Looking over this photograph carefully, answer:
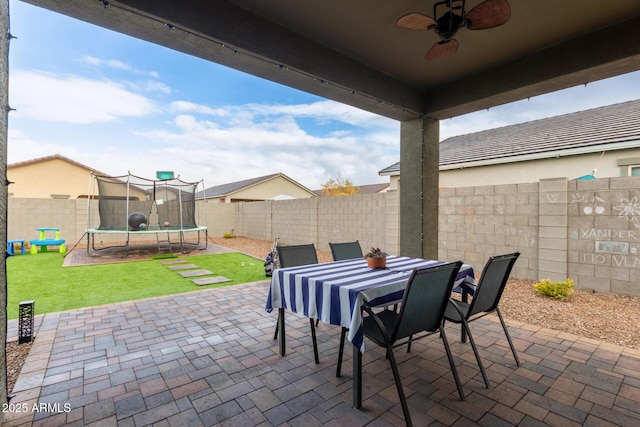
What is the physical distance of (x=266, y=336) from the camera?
2.75 meters

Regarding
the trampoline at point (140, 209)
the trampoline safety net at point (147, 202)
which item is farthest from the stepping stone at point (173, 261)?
the trampoline safety net at point (147, 202)

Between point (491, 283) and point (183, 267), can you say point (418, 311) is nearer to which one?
point (491, 283)

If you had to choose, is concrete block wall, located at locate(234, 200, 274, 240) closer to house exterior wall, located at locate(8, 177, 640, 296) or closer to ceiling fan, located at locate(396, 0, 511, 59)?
house exterior wall, located at locate(8, 177, 640, 296)

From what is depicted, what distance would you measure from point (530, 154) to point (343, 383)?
7.40 m

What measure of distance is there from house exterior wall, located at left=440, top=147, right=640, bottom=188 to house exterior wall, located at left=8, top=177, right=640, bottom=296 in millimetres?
2958

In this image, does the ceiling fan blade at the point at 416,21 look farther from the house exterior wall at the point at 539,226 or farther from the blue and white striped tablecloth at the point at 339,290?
the house exterior wall at the point at 539,226

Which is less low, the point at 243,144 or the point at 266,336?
the point at 243,144

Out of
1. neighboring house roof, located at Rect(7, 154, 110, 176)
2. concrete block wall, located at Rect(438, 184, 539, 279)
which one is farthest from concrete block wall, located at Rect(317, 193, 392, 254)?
neighboring house roof, located at Rect(7, 154, 110, 176)

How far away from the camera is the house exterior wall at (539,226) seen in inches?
146

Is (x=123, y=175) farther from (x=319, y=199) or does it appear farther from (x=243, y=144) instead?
(x=243, y=144)

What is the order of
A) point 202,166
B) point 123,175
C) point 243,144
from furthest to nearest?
1. point 202,166
2. point 243,144
3. point 123,175

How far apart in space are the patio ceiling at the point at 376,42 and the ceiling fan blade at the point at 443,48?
293 mm

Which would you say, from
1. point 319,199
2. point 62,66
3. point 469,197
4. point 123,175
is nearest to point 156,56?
point 62,66

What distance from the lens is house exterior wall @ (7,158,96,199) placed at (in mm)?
15023
